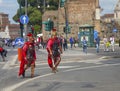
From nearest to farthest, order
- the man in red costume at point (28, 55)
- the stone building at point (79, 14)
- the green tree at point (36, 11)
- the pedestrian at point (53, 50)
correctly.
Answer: the man in red costume at point (28, 55)
the pedestrian at point (53, 50)
the stone building at point (79, 14)
the green tree at point (36, 11)

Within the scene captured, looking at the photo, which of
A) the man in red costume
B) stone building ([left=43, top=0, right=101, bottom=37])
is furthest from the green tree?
the man in red costume

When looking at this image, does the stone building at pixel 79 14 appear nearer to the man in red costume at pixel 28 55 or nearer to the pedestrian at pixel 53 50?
the pedestrian at pixel 53 50

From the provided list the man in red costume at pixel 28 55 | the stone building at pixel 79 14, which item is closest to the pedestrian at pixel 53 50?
the man in red costume at pixel 28 55

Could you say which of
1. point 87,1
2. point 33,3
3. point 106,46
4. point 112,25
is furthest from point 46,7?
point 106,46

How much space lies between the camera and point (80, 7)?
83188mm

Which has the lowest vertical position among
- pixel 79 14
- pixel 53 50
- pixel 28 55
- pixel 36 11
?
pixel 28 55

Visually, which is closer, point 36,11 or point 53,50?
point 53,50

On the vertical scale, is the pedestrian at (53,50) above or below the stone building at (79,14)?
below

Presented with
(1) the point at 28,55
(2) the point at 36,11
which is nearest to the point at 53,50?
(1) the point at 28,55

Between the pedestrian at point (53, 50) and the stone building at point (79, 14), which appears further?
the stone building at point (79, 14)

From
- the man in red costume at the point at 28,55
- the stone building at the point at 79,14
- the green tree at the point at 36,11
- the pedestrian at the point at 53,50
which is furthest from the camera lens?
the green tree at the point at 36,11

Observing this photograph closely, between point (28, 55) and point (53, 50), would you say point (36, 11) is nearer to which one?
point (53, 50)

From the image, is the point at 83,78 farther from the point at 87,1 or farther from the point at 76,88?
the point at 87,1

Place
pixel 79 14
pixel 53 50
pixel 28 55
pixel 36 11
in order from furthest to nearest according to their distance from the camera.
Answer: pixel 36 11 < pixel 79 14 < pixel 53 50 < pixel 28 55
